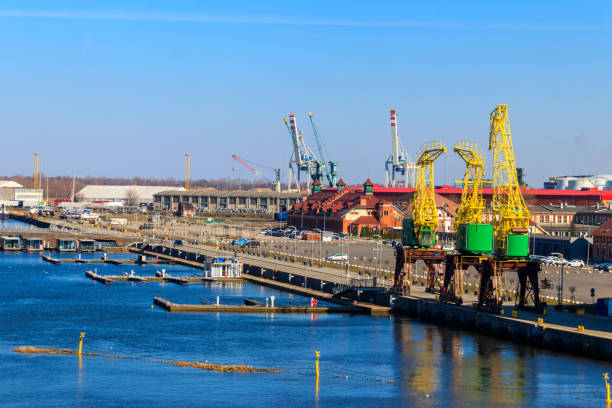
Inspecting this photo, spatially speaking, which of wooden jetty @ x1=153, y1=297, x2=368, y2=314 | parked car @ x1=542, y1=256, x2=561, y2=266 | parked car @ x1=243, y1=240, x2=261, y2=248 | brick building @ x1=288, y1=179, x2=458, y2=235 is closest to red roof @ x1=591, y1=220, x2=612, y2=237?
parked car @ x1=542, y1=256, x2=561, y2=266

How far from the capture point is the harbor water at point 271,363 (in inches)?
1655

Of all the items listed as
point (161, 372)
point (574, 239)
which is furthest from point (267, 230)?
point (161, 372)

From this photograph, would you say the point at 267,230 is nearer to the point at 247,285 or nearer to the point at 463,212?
the point at 247,285

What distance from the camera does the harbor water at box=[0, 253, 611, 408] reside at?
4203 cm

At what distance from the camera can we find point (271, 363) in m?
49.7

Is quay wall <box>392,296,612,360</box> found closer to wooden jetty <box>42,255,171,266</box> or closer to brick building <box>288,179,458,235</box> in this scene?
wooden jetty <box>42,255,171,266</box>

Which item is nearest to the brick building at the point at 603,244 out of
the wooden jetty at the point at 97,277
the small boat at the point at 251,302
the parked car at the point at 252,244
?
the small boat at the point at 251,302

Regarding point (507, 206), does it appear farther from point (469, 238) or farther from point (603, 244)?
point (603, 244)

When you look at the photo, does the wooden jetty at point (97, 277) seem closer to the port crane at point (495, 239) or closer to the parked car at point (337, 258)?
the parked car at point (337, 258)

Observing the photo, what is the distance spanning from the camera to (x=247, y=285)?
302ft

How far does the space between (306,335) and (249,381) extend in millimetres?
14388

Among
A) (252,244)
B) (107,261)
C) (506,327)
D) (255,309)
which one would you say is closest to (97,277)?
(107,261)

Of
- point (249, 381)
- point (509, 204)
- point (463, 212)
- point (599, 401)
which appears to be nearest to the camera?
point (599, 401)

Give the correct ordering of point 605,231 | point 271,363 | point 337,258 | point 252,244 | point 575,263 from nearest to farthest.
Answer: point 271,363, point 575,263, point 605,231, point 337,258, point 252,244
